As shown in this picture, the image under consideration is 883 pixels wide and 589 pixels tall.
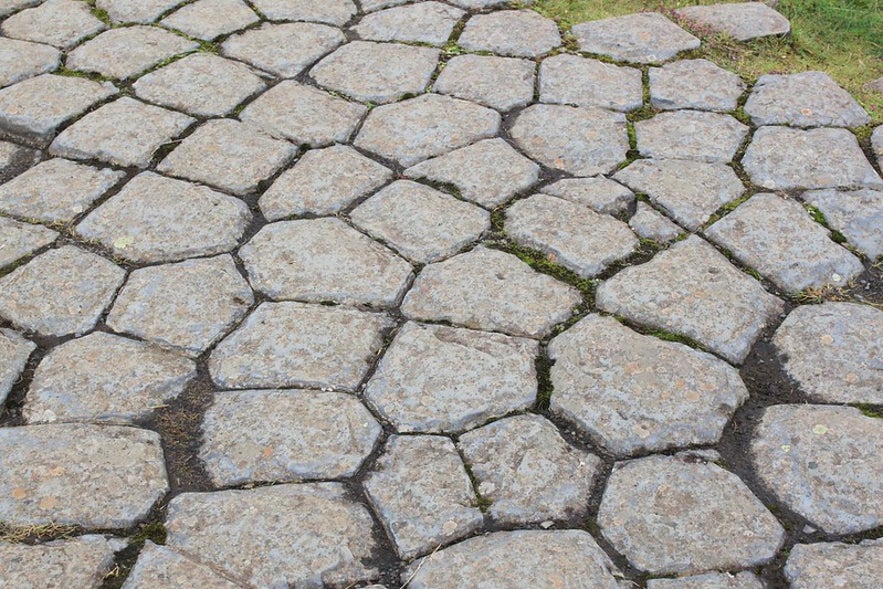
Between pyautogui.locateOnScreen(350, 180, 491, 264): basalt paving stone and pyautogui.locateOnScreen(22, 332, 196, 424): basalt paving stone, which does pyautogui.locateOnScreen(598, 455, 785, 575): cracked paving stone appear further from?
pyautogui.locateOnScreen(22, 332, 196, 424): basalt paving stone

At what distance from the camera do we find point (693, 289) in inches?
92.8

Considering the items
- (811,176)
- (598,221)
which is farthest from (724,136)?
(598,221)

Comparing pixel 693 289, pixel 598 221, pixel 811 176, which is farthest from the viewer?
pixel 811 176

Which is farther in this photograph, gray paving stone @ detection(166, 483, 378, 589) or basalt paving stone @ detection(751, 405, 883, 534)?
basalt paving stone @ detection(751, 405, 883, 534)

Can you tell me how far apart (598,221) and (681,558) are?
107cm

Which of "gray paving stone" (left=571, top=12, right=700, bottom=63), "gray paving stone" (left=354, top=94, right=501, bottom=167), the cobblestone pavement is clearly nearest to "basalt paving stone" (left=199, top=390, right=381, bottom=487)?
the cobblestone pavement

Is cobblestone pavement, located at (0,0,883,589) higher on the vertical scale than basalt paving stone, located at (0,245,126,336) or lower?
higher

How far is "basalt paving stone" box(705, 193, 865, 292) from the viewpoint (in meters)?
2.44

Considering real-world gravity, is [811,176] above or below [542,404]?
above

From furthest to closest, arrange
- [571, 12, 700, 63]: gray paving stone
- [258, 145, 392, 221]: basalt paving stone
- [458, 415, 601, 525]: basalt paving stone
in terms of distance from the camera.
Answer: [571, 12, 700, 63]: gray paving stone < [258, 145, 392, 221]: basalt paving stone < [458, 415, 601, 525]: basalt paving stone

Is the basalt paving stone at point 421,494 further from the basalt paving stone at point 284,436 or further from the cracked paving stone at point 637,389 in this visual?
the cracked paving stone at point 637,389

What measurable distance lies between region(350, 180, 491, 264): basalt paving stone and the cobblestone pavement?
10 mm

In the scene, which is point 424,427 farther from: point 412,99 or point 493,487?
point 412,99

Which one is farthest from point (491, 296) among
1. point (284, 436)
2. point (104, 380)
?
point (104, 380)
